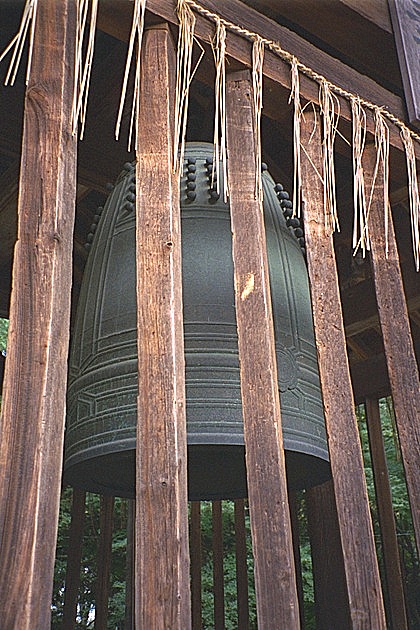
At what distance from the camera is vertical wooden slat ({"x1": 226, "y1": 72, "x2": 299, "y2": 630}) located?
4.68ft

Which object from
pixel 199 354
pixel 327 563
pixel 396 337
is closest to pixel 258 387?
pixel 199 354

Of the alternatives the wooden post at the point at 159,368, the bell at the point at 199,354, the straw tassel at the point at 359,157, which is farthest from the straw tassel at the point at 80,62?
the straw tassel at the point at 359,157

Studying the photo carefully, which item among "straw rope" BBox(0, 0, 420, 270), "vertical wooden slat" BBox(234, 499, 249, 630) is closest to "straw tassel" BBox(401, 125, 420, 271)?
"straw rope" BBox(0, 0, 420, 270)

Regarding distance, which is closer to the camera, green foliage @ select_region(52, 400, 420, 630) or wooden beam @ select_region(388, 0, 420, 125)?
wooden beam @ select_region(388, 0, 420, 125)

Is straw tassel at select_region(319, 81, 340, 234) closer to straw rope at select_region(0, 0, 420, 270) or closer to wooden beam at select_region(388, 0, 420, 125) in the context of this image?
straw rope at select_region(0, 0, 420, 270)

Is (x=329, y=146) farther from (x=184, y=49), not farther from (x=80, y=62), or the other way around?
(x=80, y=62)

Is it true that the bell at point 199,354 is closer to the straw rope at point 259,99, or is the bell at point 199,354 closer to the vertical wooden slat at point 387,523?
the straw rope at point 259,99

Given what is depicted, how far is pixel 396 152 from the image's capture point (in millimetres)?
2461

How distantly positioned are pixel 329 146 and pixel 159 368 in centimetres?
98

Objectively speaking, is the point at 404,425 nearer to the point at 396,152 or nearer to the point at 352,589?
the point at 352,589

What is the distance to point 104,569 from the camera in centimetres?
446

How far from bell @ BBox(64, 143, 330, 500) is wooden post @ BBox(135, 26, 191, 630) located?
1.21ft

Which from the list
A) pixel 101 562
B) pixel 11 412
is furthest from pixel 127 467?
pixel 101 562

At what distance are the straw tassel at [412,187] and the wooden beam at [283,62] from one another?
0.08 feet
